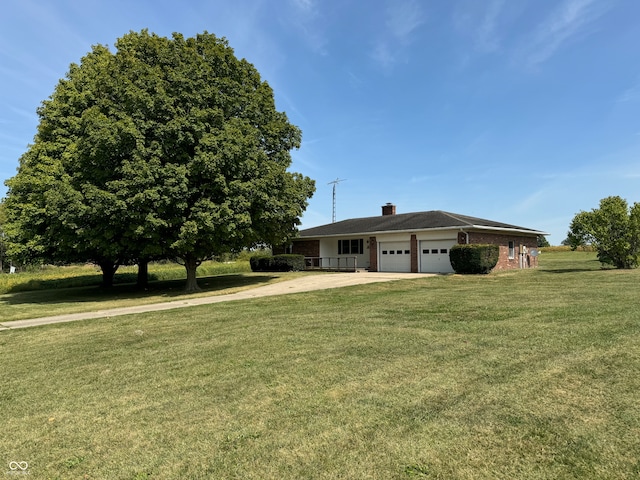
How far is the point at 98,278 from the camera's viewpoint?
29922 mm

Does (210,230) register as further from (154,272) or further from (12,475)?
(154,272)

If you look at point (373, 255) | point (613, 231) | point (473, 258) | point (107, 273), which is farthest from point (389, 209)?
point (107, 273)

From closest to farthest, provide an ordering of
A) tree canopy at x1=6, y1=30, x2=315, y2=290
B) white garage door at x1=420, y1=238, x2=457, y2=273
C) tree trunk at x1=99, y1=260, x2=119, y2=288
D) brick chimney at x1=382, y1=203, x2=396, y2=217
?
tree canopy at x1=6, y1=30, x2=315, y2=290 < white garage door at x1=420, y1=238, x2=457, y2=273 < tree trunk at x1=99, y1=260, x2=119, y2=288 < brick chimney at x1=382, y1=203, x2=396, y2=217

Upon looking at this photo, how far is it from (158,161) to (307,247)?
17295 mm

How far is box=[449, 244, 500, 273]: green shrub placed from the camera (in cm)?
2086

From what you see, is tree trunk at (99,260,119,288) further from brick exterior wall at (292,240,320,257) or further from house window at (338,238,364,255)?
house window at (338,238,364,255)

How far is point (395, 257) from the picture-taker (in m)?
26.1

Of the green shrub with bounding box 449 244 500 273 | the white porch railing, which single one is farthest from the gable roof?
the white porch railing

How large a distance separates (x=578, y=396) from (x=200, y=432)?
3588 mm

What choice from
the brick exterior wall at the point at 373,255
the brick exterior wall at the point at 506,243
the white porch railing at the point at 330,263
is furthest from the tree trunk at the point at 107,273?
the brick exterior wall at the point at 506,243

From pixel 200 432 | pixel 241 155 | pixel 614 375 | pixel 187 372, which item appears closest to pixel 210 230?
pixel 241 155

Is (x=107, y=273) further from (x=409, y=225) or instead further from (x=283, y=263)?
(x=409, y=225)

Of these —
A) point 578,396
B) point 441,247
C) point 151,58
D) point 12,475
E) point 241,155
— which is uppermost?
point 151,58

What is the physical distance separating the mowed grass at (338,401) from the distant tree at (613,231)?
16034 millimetres
